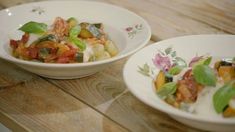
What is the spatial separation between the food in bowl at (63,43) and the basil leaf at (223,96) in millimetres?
386

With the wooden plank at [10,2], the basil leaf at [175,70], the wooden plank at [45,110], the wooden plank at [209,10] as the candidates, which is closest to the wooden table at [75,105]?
the wooden plank at [45,110]

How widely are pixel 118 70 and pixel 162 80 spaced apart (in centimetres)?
22

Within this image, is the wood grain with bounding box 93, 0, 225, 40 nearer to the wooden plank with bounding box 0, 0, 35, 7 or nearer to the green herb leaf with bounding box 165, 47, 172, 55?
the green herb leaf with bounding box 165, 47, 172, 55

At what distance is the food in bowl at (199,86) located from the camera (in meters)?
0.89

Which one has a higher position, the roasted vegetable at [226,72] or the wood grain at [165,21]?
the roasted vegetable at [226,72]

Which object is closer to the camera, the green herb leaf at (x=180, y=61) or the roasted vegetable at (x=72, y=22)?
the green herb leaf at (x=180, y=61)

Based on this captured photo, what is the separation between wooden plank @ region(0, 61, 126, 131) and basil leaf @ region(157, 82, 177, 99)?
12cm

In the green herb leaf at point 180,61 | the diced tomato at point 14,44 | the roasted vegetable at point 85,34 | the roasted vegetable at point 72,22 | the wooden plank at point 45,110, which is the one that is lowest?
the wooden plank at point 45,110

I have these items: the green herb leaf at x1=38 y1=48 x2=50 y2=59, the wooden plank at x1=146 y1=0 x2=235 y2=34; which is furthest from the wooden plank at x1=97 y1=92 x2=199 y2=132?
the wooden plank at x1=146 y1=0 x2=235 y2=34

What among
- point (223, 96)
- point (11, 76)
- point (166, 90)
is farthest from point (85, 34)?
point (223, 96)

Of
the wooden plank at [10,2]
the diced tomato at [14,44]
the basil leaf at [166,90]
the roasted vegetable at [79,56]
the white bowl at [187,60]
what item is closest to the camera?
the white bowl at [187,60]

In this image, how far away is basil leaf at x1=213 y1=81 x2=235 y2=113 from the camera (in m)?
0.88

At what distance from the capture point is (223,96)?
0.88m

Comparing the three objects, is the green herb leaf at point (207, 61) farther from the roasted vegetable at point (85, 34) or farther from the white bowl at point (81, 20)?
the roasted vegetable at point (85, 34)
